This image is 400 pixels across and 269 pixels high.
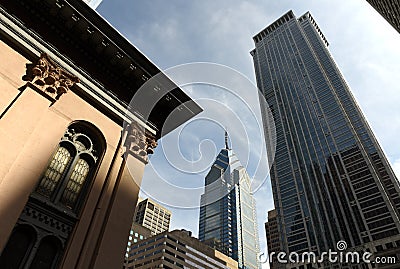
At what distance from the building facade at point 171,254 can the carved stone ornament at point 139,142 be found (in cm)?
8598

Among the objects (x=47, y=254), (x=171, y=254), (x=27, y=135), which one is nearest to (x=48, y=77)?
(x=27, y=135)

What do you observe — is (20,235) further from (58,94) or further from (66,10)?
(66,10)

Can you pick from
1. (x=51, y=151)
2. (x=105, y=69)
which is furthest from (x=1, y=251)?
(x=105, y=69)

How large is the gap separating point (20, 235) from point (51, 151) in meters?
2.33

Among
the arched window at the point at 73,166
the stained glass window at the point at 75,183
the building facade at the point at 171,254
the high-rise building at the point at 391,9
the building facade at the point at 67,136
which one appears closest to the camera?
the building facade at the point at 67,136

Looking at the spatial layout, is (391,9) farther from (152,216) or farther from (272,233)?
(152,216)

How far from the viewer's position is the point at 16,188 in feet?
23.0

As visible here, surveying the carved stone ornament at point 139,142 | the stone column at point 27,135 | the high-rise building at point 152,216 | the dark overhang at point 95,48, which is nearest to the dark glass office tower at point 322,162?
the high-rise building at point 152,216

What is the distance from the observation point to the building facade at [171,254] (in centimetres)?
9081

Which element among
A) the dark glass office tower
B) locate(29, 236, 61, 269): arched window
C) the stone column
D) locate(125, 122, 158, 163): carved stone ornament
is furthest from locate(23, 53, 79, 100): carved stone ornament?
Answer: the dark glass office tower

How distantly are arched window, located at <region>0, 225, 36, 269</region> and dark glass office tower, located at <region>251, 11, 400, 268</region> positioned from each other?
8680 centimetres

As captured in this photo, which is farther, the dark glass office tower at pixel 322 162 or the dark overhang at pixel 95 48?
the dark glass office tower at pixel 322 162

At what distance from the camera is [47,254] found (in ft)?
24.5

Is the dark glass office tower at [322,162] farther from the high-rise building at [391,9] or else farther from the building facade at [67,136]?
the building facade at [67,136]
